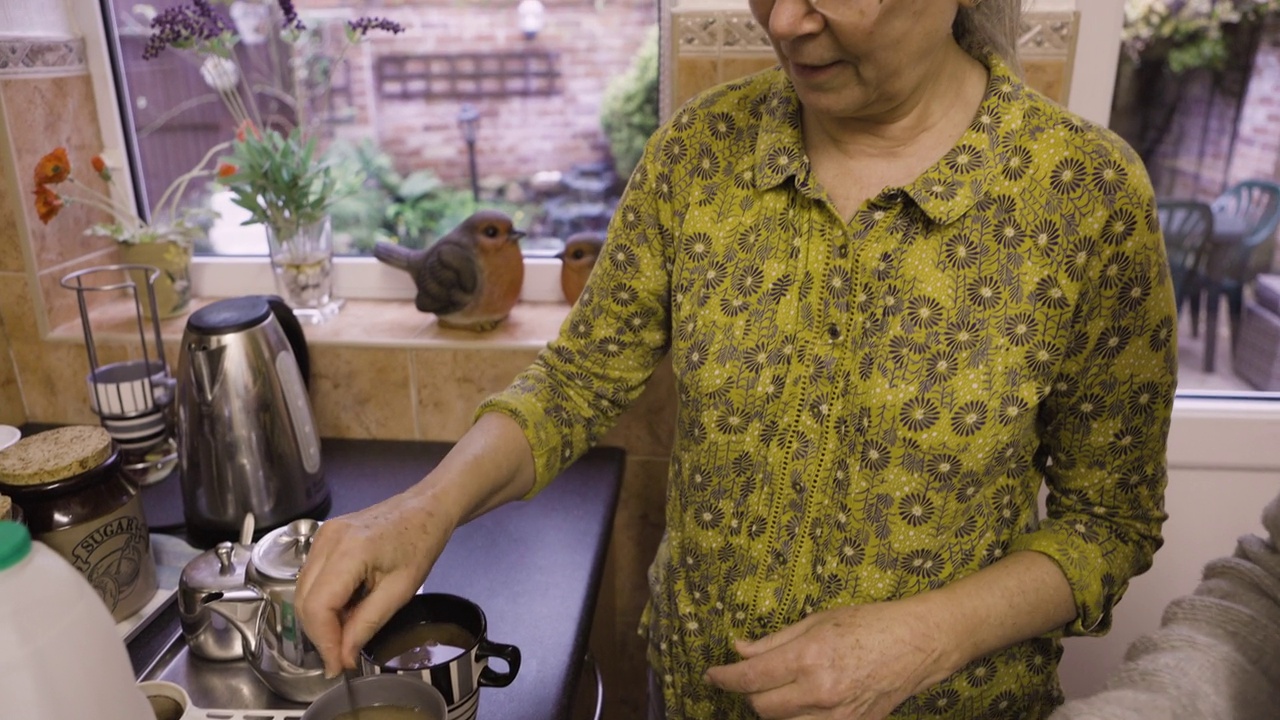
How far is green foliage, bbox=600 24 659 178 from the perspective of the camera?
4.77 ft

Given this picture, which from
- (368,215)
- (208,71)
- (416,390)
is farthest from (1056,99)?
(208,71)

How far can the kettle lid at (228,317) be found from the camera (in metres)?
1.02

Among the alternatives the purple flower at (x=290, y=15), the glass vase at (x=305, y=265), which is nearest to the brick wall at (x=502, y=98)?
the purple flower at (x=290, y=15)

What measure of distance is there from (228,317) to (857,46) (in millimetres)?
750

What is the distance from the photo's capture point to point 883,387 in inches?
31.0

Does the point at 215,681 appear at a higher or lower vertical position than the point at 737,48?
lower

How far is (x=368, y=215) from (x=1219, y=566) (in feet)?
4.48

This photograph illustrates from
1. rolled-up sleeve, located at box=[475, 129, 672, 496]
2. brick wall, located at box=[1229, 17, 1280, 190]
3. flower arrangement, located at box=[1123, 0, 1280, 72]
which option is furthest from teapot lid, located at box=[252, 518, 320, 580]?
brick wall, located at box=[1229, 17, 1280, 190]

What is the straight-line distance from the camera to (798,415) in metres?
0.82

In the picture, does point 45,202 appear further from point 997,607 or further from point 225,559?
point 997,607

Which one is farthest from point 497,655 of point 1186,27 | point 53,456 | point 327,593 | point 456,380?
point 1186,27

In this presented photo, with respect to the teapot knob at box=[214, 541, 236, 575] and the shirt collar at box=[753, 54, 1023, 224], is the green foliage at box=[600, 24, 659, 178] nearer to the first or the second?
the shirt collar at box=[753, 54, 1023, 224]

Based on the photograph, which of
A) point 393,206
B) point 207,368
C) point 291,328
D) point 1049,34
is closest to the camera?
point 207,368

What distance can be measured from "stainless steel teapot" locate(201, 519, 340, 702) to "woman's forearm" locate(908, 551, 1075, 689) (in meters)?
0.54
